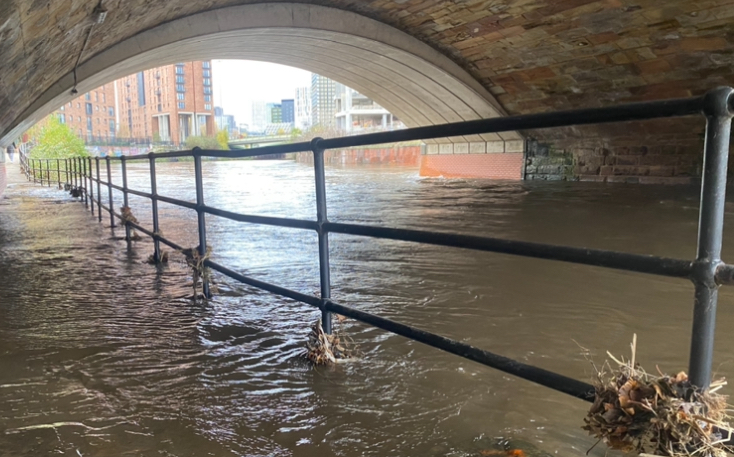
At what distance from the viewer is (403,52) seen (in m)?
16.3

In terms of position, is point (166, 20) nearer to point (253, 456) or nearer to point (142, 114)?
point (253, 456)

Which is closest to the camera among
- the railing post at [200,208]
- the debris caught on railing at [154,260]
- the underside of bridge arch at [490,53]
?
the railing post at [200,208]

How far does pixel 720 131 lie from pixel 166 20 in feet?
39.3

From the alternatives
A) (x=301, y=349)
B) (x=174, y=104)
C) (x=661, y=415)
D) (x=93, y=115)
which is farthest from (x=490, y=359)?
(x=93, y=115)

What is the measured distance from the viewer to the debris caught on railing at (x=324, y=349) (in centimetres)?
255

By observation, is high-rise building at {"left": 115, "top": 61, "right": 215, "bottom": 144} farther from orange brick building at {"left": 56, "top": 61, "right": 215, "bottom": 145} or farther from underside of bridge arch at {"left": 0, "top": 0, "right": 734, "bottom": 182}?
underside of bridge arch at {"left": 0, "top": 0, "right": 734, "bottom": 182}

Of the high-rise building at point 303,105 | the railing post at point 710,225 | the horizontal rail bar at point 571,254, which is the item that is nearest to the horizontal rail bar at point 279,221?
the horizontal rail bar at point 571,254

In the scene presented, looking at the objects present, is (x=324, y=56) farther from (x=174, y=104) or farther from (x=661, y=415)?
(x=174, y=104)

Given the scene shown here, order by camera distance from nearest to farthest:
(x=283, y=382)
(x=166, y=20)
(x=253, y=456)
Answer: (x=253, y=456), (x=283, y=382), (x=166, y=20)

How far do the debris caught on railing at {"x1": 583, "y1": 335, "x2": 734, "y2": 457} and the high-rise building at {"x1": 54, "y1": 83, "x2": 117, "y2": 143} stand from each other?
110m

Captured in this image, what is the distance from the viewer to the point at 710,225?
1.23 meters

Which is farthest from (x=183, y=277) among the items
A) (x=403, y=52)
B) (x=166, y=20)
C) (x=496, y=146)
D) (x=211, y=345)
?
(x=496, y=146)

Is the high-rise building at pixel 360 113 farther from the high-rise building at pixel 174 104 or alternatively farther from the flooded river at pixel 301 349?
the flooded river at pixel 301 349

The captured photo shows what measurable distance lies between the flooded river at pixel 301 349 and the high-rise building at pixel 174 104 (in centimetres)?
11071
